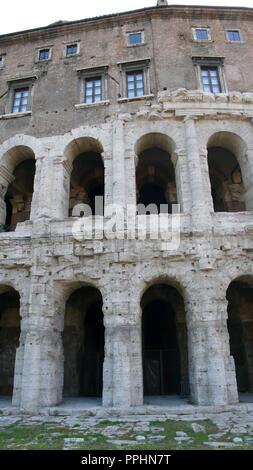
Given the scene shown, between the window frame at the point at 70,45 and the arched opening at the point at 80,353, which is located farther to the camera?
the window frame at the point at 70,45

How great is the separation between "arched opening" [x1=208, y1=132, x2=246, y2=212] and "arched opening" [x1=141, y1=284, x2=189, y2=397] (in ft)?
15.2

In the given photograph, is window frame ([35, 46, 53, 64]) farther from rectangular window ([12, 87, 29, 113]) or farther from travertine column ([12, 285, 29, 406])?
travertine column ([12, 285, 29, 406])

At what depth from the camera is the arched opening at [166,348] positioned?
11.9 metres

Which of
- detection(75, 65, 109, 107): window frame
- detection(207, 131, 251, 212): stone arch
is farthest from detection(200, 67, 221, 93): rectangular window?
detection(75, 65, 109, 107): window frame

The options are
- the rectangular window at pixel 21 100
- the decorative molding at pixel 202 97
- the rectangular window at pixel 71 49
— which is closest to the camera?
the decorative molding at pixel 202 97

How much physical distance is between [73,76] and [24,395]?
41.0 feet

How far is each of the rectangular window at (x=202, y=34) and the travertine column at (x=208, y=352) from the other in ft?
36.4

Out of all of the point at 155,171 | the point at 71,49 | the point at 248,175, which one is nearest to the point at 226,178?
the point at 248,175

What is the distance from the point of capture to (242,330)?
40.4ft

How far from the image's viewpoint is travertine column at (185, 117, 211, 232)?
10.8 metres

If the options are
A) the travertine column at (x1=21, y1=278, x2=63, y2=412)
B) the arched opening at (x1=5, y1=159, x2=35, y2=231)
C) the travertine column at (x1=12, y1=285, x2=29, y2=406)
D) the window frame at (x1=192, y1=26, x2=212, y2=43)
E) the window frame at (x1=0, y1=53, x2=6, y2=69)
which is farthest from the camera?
the window frame at (x1=0, y1=53, x2=6, y2=69)

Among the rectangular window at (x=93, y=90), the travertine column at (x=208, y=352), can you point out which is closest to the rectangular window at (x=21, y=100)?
the rectangular window at (x=93, y=90)

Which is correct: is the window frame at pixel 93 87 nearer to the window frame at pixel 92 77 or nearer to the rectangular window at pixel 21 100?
the window frame at pixel 92 77

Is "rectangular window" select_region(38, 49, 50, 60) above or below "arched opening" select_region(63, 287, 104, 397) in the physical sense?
above
